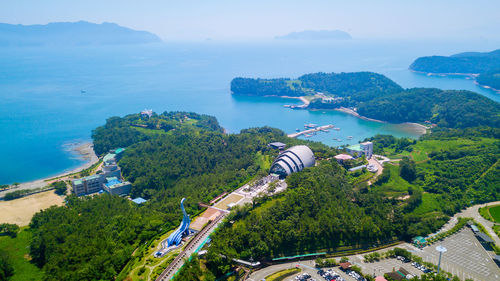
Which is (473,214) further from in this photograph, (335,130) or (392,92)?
(392,92)

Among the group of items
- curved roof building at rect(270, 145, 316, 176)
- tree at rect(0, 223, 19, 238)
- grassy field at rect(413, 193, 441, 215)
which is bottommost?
tree at rect(0, 223, 19, 238)

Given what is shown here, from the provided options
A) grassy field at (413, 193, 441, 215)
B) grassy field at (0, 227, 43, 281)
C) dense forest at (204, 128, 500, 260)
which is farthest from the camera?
grassy field at (413, 193, 441, 215)

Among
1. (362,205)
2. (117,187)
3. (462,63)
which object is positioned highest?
(462,63)

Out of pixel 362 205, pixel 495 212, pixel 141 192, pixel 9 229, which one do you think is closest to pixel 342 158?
pixel 362 205

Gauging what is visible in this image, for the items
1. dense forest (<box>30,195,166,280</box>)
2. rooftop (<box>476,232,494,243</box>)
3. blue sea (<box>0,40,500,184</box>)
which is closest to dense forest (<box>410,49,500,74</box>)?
blue sea (<box>0,40,500,184</box>)

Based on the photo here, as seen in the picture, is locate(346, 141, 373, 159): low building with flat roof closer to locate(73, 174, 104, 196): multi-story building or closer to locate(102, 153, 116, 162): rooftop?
locate(73, 174, 104, 196): multi-story building

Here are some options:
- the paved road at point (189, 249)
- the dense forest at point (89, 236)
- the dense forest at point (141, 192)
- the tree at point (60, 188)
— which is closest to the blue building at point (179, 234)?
the paved road at point (189, 249)

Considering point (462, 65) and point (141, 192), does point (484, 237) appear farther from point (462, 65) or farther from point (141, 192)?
point (462, 65)
